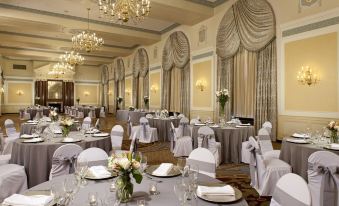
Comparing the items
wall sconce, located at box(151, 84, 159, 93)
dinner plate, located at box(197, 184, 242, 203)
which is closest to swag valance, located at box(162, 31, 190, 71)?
wall sconce, located at box(151, 84, 159, 93)

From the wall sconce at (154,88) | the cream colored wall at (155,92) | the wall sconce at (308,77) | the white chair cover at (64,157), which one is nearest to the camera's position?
the white chair cover at (64,157)

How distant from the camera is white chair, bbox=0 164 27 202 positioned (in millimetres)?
3126

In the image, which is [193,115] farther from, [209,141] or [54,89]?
[54,89]

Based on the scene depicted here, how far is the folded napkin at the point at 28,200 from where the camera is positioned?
1.63m

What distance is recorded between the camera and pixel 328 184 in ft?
10.1

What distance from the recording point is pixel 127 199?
5.55 ft

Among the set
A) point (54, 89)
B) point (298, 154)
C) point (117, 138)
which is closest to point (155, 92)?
point (117, 138)

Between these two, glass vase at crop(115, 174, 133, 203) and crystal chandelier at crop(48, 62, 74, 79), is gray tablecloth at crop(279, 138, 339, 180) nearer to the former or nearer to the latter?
glass vase at crop(115, 174, 133, 203)

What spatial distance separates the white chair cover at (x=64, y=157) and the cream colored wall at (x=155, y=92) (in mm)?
12023

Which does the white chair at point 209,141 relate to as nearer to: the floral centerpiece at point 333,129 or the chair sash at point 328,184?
the floral centerpiece at point 333,129

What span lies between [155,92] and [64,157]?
A: 12.6 meters

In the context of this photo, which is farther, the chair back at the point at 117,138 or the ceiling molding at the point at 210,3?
the ceiling molding at the point at 210,3

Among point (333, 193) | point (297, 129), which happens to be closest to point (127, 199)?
point (333, 193)

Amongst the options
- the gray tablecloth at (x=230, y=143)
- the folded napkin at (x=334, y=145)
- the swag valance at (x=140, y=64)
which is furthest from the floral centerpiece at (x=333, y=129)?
the swag valance at (x=140, y=64)
